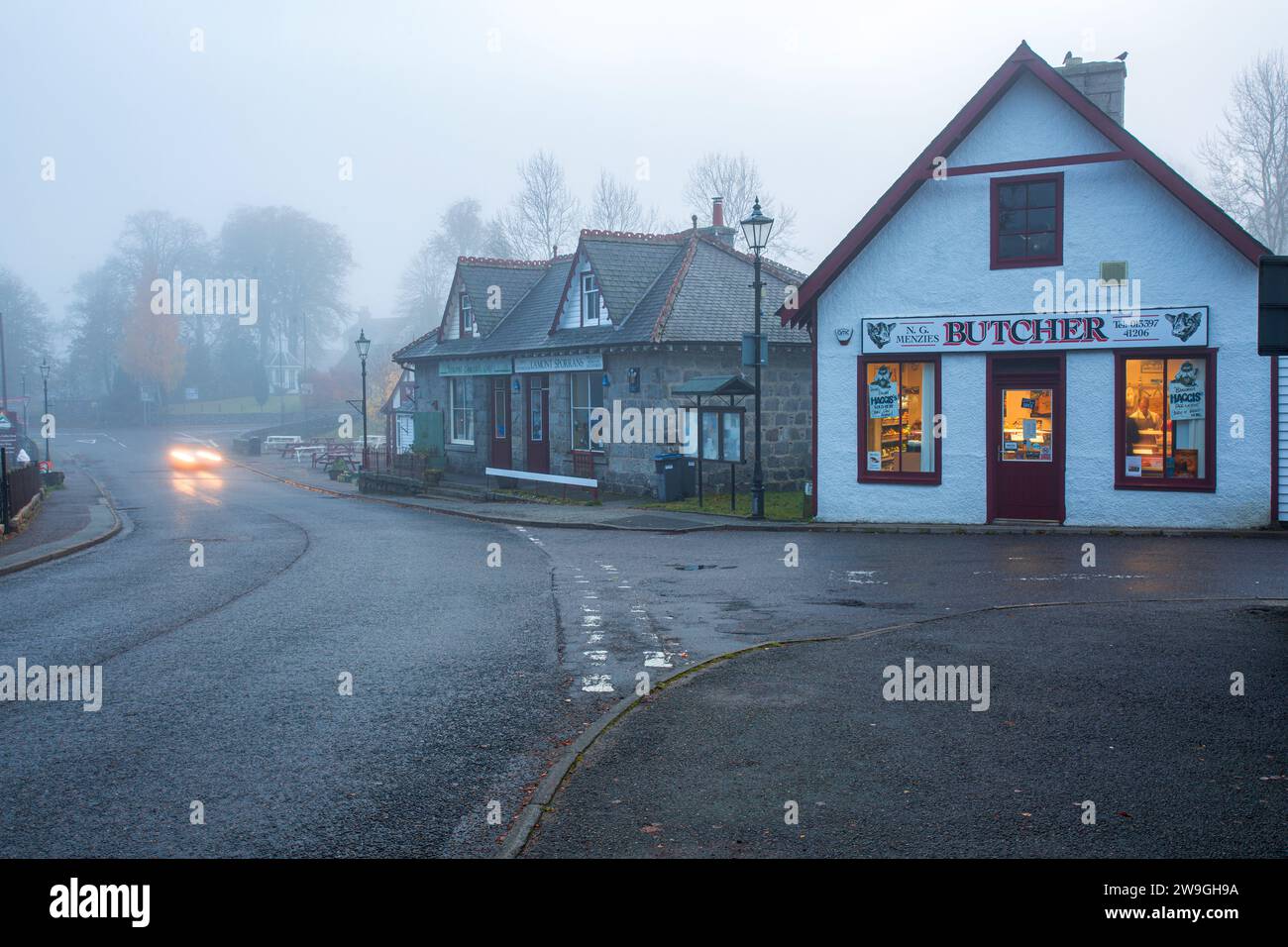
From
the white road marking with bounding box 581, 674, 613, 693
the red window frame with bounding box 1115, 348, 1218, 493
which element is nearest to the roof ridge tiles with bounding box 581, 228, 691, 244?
the red window frame with bounding box 1115, 348, 1218, 493

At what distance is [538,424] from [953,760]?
94.9 ft

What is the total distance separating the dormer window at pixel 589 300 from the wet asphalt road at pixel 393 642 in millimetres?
10772

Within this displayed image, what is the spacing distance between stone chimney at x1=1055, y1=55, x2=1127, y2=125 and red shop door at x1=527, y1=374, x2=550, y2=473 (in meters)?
17.5

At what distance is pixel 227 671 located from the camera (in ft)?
32.9

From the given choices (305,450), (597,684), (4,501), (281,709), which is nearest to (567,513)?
(4,501)

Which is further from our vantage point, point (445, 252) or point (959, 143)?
point (445, 252)

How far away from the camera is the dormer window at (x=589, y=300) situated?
32.6 m

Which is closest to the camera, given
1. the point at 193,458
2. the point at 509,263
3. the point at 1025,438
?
the point at 1025,438

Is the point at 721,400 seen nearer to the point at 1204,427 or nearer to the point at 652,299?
the point at 652,299

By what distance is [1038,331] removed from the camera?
20406 millimetres

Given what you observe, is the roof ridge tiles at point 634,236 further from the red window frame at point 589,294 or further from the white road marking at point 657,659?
the white road marking at point 657,659

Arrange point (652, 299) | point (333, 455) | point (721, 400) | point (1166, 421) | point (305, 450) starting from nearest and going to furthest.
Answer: point (1166, 421) → point (721, 400) → point (652, 299) → point (333, 455) → point (305, 450)
